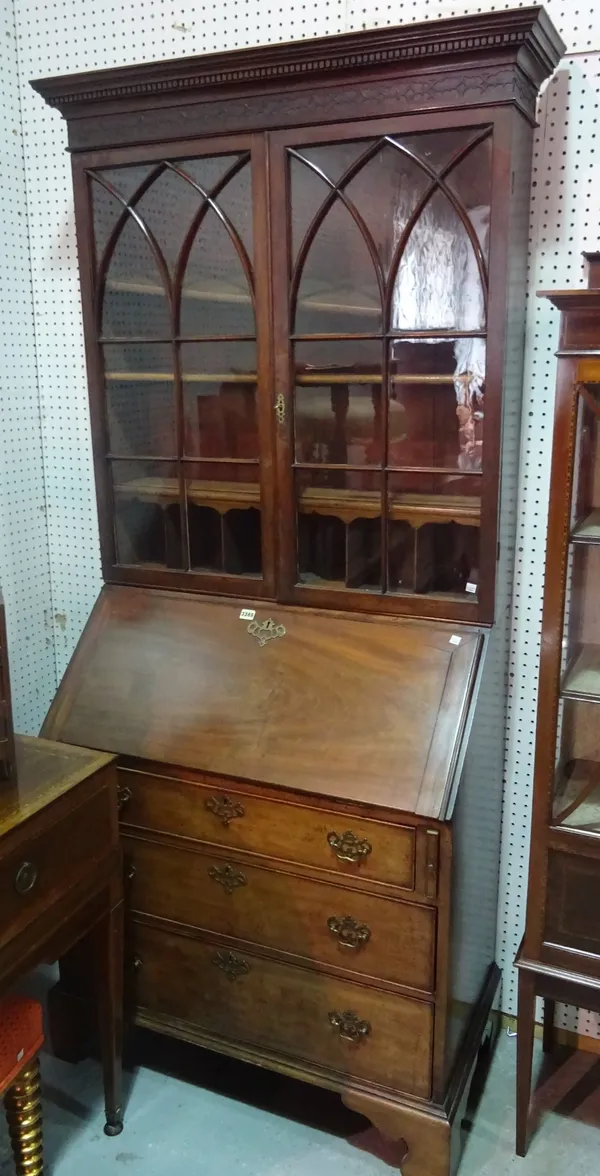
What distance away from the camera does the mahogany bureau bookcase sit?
163cm

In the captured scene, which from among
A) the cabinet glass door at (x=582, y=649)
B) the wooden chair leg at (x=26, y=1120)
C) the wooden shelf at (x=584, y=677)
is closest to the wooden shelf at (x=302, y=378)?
the cabinet glass door at (x=582, y=649)

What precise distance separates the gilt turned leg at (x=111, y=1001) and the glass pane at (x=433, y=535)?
0.91m

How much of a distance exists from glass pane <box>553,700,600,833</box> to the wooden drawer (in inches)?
12.7

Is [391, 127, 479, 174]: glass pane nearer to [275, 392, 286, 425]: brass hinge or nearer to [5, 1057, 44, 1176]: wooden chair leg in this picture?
[275, 392, 286, 425]: brass hinge

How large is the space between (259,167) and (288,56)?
0.65 ft

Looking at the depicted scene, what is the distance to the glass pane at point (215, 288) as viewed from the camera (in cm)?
183

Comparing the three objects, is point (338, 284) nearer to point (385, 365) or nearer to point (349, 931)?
point (385, 365)

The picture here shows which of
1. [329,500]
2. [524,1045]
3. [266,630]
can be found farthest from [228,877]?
[329,500]

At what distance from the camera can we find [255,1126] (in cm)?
195

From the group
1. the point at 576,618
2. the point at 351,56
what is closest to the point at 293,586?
the point at 576,618

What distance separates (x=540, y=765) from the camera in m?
1.68

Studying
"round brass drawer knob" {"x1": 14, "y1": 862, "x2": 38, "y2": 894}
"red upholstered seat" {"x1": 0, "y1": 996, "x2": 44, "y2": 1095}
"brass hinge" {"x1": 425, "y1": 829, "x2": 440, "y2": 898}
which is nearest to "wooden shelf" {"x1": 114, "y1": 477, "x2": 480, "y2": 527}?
"brass hinge" {"x1": 425, "y1": 829, "x2": 440, "y2": 898}

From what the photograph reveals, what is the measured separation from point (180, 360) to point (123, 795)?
952 millimetres

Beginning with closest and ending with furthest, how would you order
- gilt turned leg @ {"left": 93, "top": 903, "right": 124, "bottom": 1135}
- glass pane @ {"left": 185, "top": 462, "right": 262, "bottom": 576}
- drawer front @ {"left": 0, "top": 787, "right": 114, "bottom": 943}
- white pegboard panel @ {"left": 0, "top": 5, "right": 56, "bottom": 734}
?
drawer front @ {"left": 0, "top": 787, "right": 114, "bottom": 943}
gilt turned leg @ {"left": 93, "top": 903, "right": 124, "bottom": 1135}
glass pane @ {"left": 185, "top": 462, "right": 262, "bottom": 576}
white pegboard panel @ {"left": 0, "top": 5, "right": 56, "bottom": 734}
